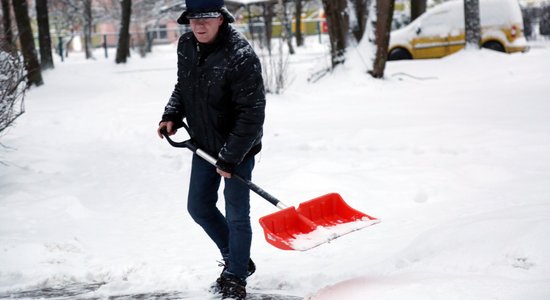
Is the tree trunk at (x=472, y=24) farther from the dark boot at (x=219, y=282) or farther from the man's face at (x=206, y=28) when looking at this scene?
the man's face at (x=206, y=28)

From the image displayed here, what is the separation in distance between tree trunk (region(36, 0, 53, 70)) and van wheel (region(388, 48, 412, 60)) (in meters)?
10.4

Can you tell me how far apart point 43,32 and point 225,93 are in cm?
1768

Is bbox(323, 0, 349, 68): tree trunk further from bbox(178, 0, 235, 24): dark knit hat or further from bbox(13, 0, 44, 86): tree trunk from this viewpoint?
bbox(178, 0, 235, 24): dark knit hat

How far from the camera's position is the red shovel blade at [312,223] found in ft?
11.4

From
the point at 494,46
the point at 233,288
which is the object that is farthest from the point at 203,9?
the point at 494,46

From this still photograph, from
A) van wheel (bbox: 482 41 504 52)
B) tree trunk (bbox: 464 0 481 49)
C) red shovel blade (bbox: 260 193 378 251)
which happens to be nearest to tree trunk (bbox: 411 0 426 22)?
van wheel (bbox: 482 41 504 52)

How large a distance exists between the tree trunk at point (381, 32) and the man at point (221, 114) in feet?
30.2

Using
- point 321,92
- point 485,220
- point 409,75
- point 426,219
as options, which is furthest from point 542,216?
point 409,75

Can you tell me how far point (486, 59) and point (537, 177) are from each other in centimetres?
931

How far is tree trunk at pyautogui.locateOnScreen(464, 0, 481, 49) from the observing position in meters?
15.2

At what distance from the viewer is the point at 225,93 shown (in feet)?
10.9

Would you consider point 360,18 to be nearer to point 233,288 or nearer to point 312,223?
point 312,223

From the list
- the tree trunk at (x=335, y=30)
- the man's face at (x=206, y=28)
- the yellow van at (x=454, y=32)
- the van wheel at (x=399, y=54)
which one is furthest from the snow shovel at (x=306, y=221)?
the van wheel at (x=399, y=54)

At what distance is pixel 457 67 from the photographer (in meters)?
14.1
